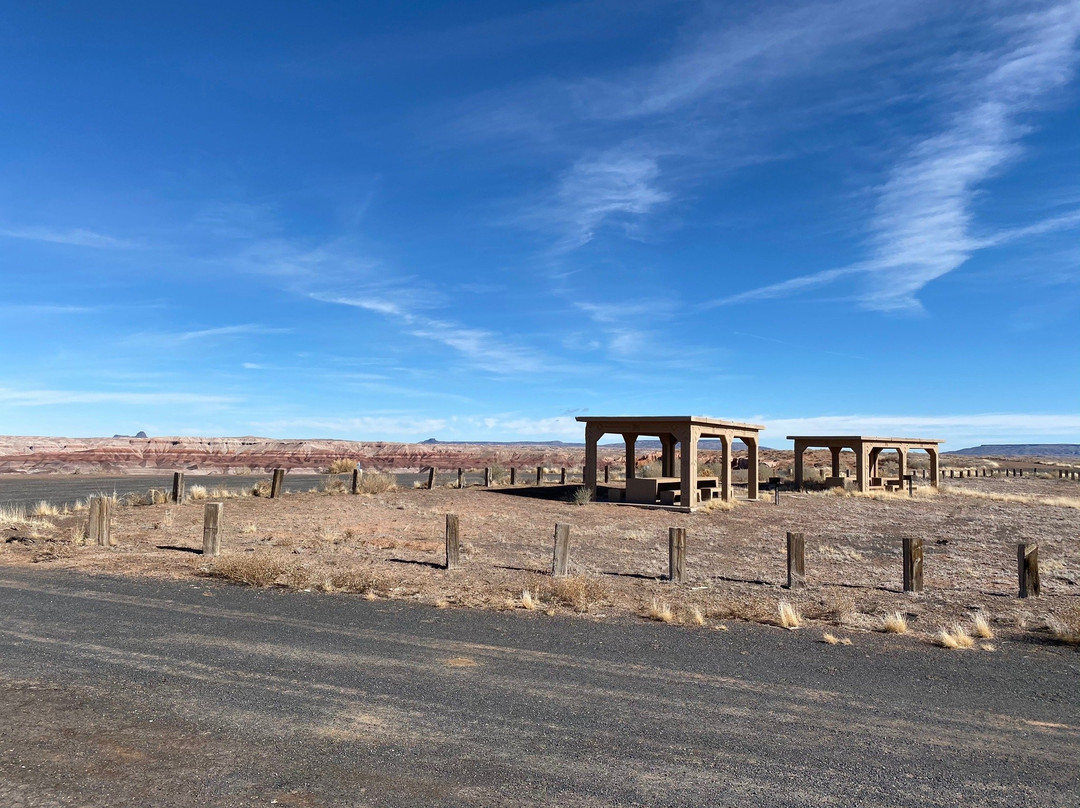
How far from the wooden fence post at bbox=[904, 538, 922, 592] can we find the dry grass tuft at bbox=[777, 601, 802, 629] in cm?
285

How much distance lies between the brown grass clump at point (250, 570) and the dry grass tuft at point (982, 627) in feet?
31.0

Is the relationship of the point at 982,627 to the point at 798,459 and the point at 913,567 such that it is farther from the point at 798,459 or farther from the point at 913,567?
the point at 798,459

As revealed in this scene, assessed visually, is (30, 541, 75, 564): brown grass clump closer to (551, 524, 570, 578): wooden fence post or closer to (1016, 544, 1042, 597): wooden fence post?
(551, 524, 570, 578): wooden fence post

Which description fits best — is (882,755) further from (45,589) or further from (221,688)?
(45,589)

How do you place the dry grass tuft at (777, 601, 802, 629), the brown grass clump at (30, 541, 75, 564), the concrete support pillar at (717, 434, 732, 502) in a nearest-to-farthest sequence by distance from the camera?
1. the dry grass tuft at (777, 601, 802, 629)
2. the brown grass clump at (30, 541, 75, 564)
3. the concrete support pillar at (717, 434, 732, 502)

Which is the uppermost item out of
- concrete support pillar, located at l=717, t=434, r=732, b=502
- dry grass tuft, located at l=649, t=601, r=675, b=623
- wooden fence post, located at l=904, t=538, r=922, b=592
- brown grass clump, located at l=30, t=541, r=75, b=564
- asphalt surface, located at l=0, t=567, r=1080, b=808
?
concrete support pillar, located at l=717, t=434, r=732, b=502

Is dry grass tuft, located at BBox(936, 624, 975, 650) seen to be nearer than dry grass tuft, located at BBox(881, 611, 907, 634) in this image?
Yes

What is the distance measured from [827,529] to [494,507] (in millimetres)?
9917

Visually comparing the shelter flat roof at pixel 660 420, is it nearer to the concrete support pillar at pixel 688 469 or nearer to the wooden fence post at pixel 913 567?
the concrete support pillar at pixel 688 469

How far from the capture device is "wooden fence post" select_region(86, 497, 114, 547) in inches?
600

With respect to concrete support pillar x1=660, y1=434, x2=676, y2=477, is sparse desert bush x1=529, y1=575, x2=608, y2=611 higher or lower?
lower

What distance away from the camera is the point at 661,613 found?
9.83 metres

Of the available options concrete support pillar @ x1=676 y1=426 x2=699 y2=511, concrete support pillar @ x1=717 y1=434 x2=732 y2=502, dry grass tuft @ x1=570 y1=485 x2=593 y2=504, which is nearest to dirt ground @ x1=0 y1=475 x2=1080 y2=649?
dry grass tuft @ x1=570 y1=485 x2=593 y2=504

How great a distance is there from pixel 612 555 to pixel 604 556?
25 cm
